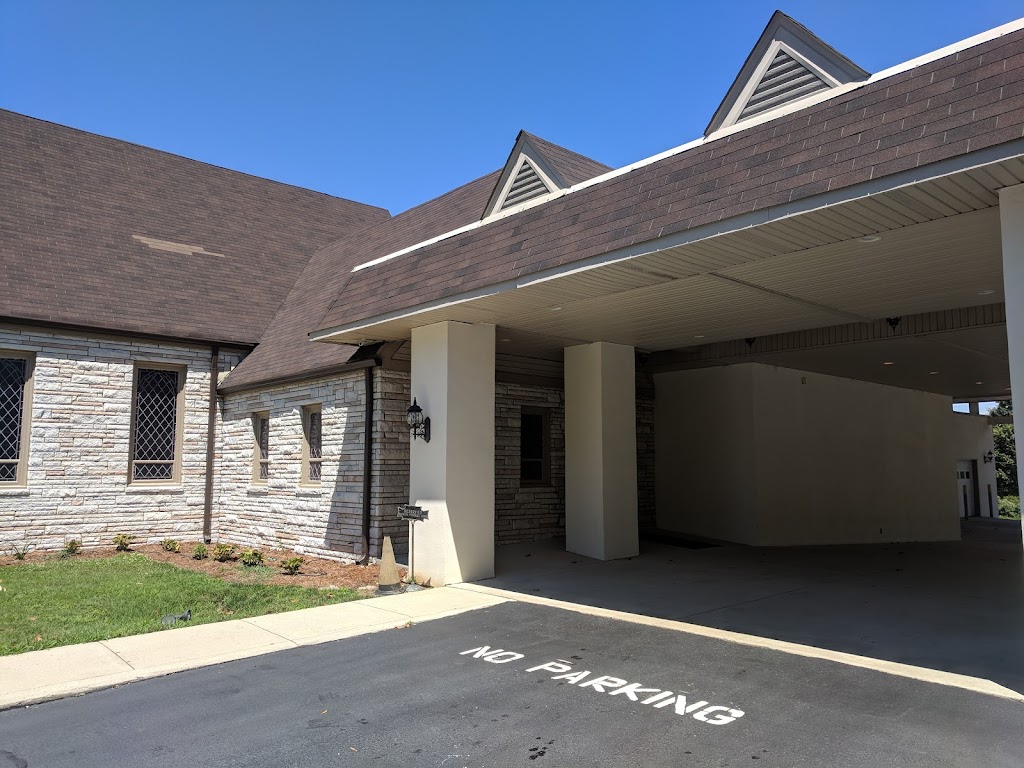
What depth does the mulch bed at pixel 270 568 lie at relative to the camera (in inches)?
430

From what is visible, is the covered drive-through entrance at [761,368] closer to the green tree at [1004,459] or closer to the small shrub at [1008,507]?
the small shrub at [1008,507]

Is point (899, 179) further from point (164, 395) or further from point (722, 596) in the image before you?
point (164, 395)

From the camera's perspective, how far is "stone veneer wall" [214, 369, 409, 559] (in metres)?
12.2

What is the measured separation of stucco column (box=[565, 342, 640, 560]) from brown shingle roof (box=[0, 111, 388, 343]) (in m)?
8.23

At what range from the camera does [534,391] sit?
1425cm

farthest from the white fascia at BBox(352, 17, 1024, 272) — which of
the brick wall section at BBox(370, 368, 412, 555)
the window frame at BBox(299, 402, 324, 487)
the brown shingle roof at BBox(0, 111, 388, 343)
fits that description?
the brown shingle roof at BBox(0, 111, 388, 343)

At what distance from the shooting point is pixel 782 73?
6711mm

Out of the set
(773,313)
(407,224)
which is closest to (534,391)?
(407,224)

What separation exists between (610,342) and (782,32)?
6239 mm

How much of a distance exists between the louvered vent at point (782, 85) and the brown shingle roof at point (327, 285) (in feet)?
18.9

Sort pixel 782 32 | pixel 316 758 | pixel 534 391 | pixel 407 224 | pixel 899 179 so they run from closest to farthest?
pixel 316 758
pixel 899 179
pixel 782 32
pixel 534 391
pixel 407 224

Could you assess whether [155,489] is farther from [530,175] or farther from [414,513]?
[530,175]

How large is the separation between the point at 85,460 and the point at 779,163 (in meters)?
14.1

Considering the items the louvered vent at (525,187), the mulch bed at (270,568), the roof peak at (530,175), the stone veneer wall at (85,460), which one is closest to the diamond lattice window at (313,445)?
the mulch bed at (270,568)
